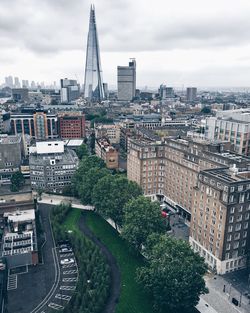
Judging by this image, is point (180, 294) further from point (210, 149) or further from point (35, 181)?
point (35, 181)

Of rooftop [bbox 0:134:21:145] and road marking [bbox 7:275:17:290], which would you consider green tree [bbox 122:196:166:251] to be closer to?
road marking [bbox 7:275:17:290]

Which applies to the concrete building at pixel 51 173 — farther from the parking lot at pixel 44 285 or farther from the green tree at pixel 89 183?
the parking lot at pixel 44 285

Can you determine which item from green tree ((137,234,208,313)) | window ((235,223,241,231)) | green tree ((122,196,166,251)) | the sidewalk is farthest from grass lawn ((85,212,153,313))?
window ((235,223,241,231))

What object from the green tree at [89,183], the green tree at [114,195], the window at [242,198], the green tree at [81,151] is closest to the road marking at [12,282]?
the green tree at [114,195]

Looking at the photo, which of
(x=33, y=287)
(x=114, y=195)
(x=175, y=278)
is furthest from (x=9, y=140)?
(x=175, y=278)

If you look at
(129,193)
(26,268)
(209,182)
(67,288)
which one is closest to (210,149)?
(209,182)

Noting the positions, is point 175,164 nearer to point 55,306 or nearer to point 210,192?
point 210,192
